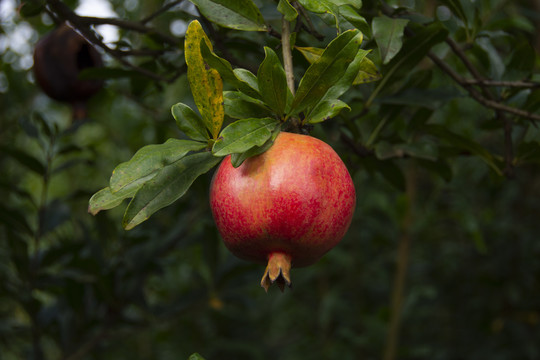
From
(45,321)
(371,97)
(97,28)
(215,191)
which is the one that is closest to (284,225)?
(215,191)

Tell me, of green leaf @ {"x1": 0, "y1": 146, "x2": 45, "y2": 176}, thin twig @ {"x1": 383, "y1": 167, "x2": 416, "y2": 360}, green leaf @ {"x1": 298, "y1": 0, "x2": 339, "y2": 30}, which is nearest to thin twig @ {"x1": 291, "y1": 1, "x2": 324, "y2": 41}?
green leaf @ {"x1": 298, "y1": 0, "x2": 339, "y2": 30}

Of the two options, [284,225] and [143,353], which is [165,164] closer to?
[284,225]

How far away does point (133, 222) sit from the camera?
1.82ft

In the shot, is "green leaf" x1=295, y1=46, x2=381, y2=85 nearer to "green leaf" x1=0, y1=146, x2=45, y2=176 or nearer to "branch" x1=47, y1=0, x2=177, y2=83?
"branch" x1=47, y1=0, x2=177, y2=83

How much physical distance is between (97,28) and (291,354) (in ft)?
5.79

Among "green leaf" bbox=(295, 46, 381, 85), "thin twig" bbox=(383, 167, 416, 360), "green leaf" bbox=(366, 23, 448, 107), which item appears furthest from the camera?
"thin twig" bbox=(383, 167, 416, 360)

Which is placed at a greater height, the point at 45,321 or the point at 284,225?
the point at 284,225

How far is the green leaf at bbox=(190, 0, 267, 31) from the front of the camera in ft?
1.95

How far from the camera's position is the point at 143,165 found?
1.84ft

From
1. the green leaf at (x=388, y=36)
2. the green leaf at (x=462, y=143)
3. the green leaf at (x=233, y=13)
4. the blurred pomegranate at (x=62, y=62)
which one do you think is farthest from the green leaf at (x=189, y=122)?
the blurred pomegranate at (x=62, y=62)

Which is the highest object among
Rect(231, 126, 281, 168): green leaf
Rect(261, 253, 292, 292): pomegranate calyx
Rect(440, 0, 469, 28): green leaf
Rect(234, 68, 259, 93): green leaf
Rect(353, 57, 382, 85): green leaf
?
Rect(234, 68, 259, 93): green leaf

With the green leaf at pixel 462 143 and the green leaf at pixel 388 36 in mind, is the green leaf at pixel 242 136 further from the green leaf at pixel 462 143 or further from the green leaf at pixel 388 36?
the green leaf at pixel 462 143

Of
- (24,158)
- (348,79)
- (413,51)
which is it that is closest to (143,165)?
(348,79)

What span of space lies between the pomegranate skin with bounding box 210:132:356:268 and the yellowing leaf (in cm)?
6
